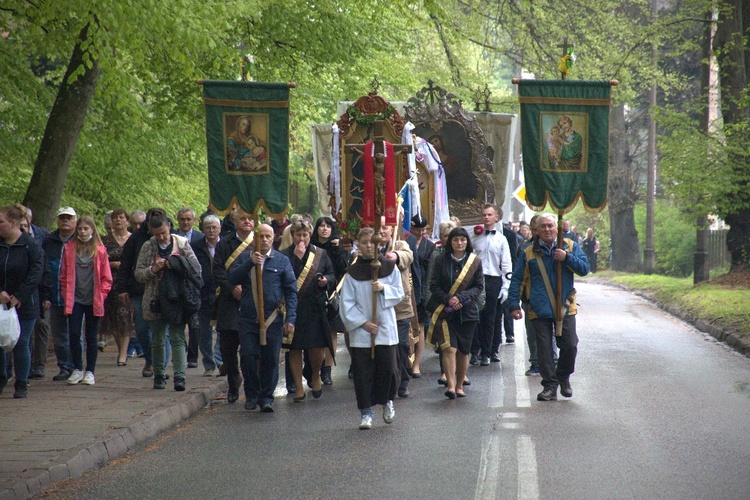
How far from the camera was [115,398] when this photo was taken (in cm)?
1130

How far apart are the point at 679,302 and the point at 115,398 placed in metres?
17.2

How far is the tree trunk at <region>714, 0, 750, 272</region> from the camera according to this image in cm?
2414

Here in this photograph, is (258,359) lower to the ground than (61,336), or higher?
lower

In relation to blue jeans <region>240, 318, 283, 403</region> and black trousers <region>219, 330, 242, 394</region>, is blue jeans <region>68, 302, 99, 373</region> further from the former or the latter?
blue jeans <region>240, 318, 283, 403</region>

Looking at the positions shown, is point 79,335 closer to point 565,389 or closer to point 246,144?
point 246,144

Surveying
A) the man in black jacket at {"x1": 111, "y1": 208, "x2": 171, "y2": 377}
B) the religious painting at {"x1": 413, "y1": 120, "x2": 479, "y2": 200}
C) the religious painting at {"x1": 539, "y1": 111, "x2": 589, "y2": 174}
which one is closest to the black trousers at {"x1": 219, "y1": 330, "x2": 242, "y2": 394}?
the man in black jacket at {"x1": 111, "y1": 208, "x2": 171, "y2": 377}

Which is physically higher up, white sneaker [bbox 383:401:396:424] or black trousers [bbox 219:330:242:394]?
black trousers [bbox 219:330:242:394]

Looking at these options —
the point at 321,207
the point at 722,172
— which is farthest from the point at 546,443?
the point at 722,172

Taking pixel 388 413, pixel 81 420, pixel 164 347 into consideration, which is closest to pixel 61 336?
pixel 164 347

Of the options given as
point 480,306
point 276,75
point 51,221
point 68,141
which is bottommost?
point 480,306

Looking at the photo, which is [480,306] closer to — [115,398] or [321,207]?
[115,398]

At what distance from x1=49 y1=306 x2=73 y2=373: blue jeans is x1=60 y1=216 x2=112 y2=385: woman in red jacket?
0.34 ft

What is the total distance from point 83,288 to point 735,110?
17.5 m

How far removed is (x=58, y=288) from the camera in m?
12.4
